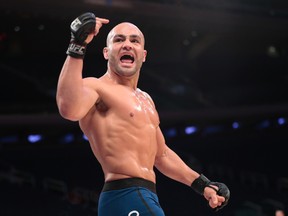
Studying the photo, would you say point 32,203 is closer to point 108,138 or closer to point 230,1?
point 230,1

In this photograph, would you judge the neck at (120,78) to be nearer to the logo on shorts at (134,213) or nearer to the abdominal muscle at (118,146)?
the abdominal muscle at (118,146)

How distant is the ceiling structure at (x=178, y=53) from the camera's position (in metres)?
8.83

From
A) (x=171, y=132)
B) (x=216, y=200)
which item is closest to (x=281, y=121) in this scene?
(x=171, y=132)

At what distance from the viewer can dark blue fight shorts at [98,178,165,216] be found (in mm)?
1905

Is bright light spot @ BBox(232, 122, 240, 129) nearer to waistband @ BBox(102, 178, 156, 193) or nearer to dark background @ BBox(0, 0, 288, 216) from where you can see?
dark background @ BBox(0, 0, 288, 216)

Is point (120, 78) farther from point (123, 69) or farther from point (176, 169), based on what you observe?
point (176, 169)

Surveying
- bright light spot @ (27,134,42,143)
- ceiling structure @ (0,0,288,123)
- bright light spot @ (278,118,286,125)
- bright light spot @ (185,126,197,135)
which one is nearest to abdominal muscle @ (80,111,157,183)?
ceiling structure @ (0,0,288,123)

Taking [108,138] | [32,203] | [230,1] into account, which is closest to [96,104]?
[108,138]

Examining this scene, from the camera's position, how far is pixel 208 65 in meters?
11.6

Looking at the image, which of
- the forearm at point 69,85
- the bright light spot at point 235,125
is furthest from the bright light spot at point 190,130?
the forearm at point 69,85

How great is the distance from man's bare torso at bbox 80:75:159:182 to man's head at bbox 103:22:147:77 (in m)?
0.08

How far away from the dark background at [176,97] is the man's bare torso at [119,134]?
604cm

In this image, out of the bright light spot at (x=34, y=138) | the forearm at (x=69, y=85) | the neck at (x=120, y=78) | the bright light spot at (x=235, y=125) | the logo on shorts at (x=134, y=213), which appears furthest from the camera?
the bright light spot at (x=235, y=125)

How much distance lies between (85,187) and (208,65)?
13.6ft
